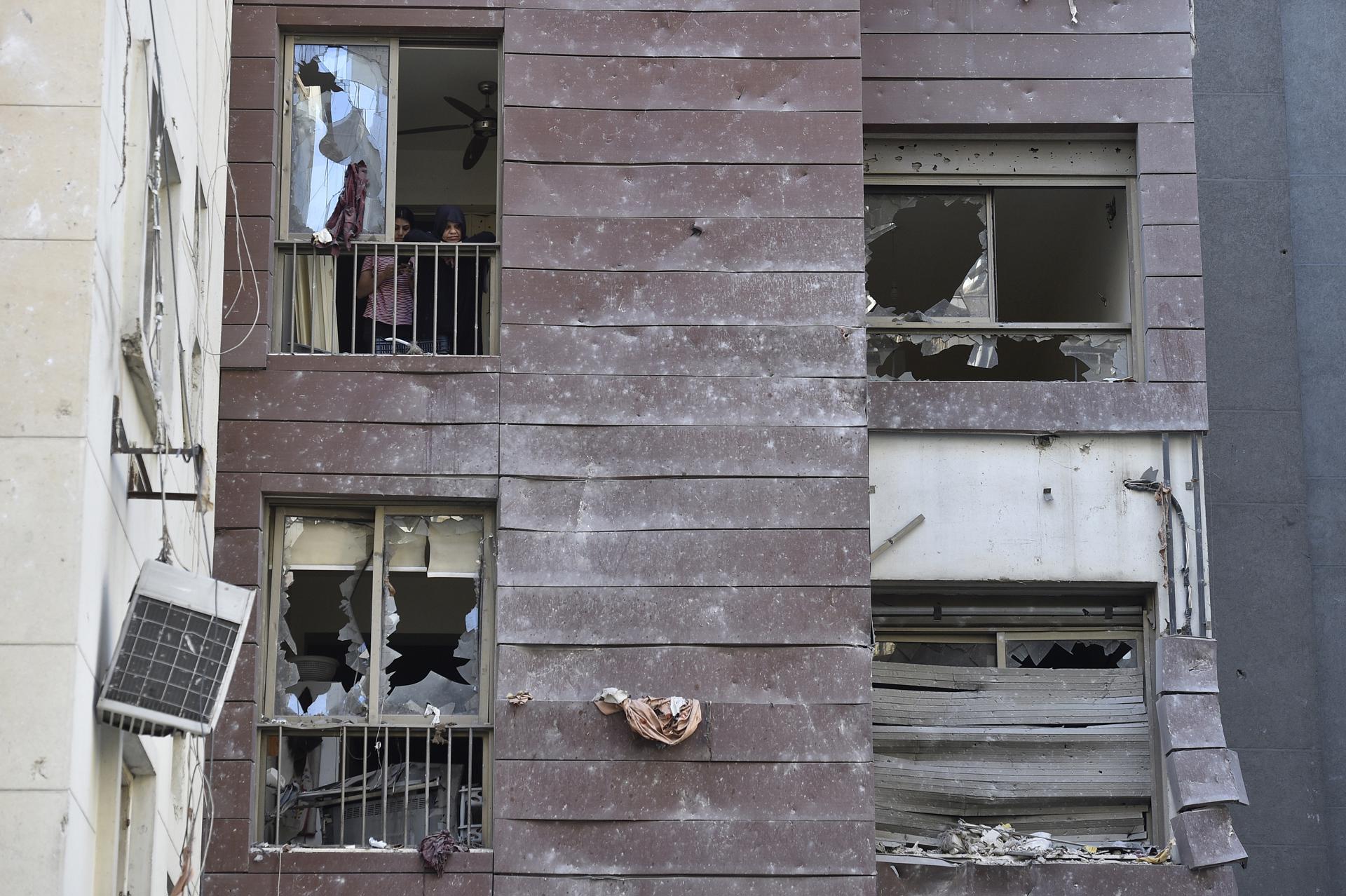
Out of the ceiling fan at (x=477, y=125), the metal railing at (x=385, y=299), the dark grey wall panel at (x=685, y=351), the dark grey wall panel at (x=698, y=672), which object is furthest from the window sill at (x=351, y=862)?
the ceiling fan at (x=477, y=125)

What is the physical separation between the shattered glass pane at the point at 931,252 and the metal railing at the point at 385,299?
10.7ft

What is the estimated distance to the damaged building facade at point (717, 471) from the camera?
11.2 metres

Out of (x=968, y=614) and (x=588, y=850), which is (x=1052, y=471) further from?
Result: (x=588, y=850)

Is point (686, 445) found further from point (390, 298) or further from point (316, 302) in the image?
point (316, 302)

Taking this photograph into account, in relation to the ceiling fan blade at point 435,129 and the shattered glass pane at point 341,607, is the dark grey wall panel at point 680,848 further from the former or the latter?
the ceiling fan blade at point 435,129

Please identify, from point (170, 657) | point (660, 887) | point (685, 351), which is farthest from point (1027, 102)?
point (170, 657)

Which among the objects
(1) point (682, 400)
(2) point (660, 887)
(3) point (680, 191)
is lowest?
(2) point (660, 887)

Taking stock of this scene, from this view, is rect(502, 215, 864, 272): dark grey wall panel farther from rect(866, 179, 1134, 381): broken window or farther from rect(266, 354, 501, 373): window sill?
rect(866, 179, 1134, 381): broken window

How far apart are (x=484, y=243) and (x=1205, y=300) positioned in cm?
732

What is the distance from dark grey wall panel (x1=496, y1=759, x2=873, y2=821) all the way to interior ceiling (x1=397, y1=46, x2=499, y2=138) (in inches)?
205

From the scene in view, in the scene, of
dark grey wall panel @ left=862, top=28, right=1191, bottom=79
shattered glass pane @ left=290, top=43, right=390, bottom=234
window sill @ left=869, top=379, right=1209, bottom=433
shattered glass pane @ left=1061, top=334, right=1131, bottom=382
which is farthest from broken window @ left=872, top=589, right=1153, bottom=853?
shattered glass pane @ left=290, top=43, right=390, bottom=234

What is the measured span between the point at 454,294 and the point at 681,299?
5.49 ft

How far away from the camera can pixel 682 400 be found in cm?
1177

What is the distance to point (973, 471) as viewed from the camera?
12.8 meters
